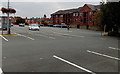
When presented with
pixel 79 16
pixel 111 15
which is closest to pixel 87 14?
pixel 79 16

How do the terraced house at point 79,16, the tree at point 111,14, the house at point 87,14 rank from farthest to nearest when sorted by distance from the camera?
the terraced house at point 79,16 < the house at point 87,14 < the tree at point 111,14

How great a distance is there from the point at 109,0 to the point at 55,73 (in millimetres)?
20965

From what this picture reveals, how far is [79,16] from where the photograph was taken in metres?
68.8

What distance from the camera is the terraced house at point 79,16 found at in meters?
61.5

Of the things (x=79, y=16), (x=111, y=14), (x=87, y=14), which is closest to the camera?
(x=111, y=14)

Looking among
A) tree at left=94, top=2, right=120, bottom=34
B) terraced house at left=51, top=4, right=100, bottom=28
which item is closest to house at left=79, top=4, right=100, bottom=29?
terraced house at left=51, top=4, right=100, bottom=28

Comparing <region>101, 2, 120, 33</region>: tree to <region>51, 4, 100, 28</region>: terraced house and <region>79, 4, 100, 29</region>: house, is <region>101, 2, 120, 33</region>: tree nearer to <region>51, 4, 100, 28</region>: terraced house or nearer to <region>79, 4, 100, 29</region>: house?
<region>51, 4, 100, 28</region>: terraced house

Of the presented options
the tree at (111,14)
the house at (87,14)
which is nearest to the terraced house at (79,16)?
the house at (87,14)

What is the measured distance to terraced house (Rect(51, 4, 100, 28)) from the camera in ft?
202

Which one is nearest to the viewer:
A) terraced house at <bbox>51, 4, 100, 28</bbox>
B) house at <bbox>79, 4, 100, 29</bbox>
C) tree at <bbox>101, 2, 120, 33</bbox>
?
tree at <bbox>101, 2, 120, 33</bbox>

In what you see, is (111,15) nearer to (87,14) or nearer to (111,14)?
(111,14)

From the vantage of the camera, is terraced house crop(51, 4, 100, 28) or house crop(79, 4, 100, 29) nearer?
house crop(79, 4, 100, 29)

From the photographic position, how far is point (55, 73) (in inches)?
243

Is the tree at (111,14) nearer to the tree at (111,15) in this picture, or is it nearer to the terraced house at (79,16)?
the tree at (111,15)
